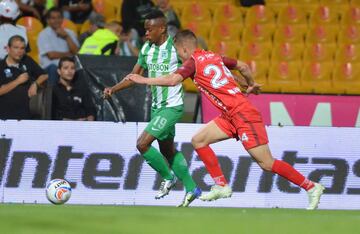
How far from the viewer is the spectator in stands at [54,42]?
15.5 meters

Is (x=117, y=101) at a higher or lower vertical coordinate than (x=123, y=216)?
lower

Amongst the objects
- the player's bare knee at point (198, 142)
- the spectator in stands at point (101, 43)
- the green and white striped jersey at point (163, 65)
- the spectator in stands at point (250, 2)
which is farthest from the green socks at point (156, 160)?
the spectator in stands at point (250, 2)

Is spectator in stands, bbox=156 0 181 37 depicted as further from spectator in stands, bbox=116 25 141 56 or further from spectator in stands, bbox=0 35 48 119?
spectator in stands, bbox=0 35 48 119

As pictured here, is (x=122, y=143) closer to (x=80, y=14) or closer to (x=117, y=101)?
(x=117, y=101)

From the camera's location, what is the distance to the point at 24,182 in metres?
12.9

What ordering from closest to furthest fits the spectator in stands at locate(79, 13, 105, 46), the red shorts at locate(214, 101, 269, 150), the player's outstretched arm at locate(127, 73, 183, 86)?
A: the player's outstretched arm at locate(127, 73, 183, 86) < the red shorts at locate(214, 101, 269, 150) < the spectator in stands at locate(79, 13, 105, 46)

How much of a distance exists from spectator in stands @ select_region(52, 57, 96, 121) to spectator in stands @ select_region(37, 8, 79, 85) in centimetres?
141

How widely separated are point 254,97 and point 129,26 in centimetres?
263

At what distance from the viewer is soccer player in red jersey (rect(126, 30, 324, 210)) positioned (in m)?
10.8

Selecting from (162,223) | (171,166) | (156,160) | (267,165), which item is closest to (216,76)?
(267,165)

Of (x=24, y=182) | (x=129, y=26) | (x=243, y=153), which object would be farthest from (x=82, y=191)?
(x=129, y=26)

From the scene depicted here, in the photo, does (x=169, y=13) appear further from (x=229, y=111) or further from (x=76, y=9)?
(x=229, y=111)

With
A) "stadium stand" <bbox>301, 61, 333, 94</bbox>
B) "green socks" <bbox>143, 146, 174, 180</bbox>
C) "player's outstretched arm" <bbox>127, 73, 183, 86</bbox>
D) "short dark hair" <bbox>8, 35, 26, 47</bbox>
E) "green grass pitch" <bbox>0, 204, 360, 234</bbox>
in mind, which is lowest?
"stadium stand" <bbox>301, 61, 333, 94</bbox>

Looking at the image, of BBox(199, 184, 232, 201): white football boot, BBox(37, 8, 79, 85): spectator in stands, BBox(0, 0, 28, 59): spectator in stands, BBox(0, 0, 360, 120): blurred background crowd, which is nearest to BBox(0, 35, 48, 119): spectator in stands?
BBox(0, 0, 360, 120): blurred background crowd
